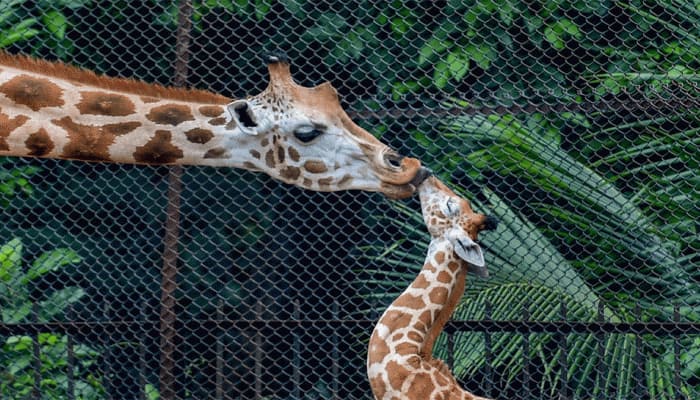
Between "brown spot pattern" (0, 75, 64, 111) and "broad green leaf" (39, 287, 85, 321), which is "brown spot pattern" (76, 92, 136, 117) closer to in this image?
"brown spot pattern" (0, 75, 64, 111)

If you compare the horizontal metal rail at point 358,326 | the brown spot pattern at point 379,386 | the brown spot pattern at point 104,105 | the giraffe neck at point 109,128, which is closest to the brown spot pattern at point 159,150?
the giraffe neck at point 109,128

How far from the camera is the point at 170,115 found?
11.6ft

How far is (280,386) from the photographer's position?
6117mm

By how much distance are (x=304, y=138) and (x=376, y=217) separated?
2374mm

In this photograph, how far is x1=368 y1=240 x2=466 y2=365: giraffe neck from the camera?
377cm

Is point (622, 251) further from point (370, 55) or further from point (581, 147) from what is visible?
point (370, 55)

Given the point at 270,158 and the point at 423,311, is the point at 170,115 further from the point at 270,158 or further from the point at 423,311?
the point at 423,311

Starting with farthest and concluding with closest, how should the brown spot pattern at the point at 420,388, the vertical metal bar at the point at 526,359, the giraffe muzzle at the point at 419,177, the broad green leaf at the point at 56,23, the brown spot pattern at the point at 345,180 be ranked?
1. the broad green leaf at the point at 56,23
2. the vertical metal bar at the point at 526,359
3. the brown spot pattern at the point at 420,388
4. the brown spot pattern at the point at 345,180
5. the giraffe muzzle at the point at 419,177

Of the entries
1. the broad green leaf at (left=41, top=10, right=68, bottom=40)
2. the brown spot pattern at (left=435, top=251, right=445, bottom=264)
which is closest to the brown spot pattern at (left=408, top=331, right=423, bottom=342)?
the brown spot pattern at (left=435, top=251, right=445, bottom=264)

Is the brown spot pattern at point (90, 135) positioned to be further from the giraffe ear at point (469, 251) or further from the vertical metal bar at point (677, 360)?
the vertical metal bar at point (677, 360)

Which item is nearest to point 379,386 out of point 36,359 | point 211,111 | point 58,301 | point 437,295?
point 437,295

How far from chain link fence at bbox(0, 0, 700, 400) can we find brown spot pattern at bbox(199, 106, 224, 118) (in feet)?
6.34

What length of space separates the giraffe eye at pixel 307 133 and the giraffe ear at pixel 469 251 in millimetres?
613

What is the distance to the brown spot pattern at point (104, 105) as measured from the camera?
352 cm
